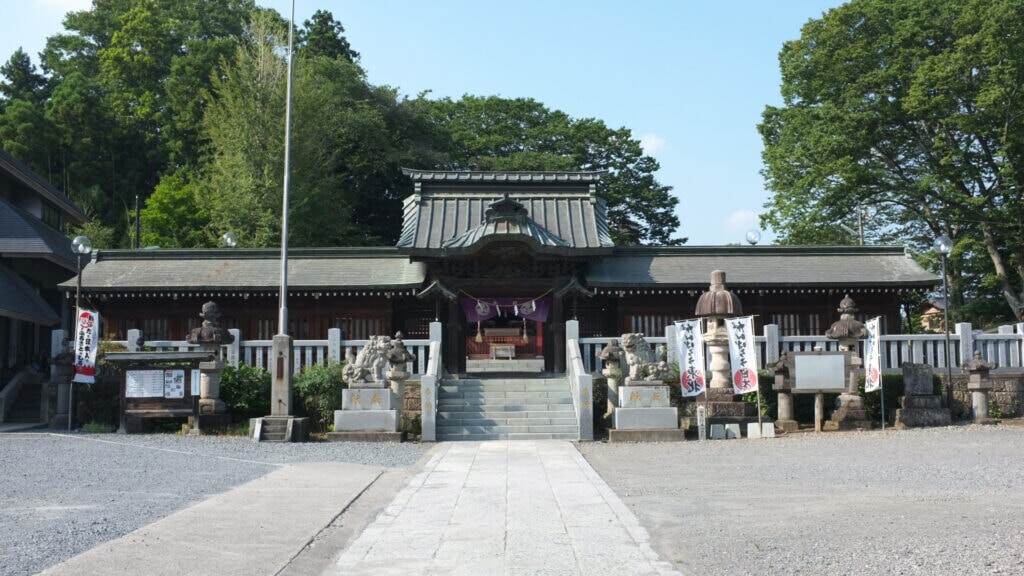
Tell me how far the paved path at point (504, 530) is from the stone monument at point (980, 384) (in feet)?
33.6

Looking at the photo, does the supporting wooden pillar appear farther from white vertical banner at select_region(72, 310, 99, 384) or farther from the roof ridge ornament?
white vertical banner at select_region(72, 310, 99, 384)

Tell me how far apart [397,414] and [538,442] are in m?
3.03

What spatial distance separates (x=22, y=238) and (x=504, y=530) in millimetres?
22679

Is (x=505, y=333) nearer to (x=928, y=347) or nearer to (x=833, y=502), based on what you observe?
(x=928, y=347)

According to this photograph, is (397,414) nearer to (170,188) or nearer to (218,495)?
(218,495)

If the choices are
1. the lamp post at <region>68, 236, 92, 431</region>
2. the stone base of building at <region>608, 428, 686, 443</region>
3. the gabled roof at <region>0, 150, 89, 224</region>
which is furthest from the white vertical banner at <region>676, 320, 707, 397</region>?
the gabled roof at <region>0, 150, 89, 224</region>

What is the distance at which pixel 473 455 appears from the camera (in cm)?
1497

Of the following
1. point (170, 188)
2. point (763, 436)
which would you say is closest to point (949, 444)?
point (763, 436)

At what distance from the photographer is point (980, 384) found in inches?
716

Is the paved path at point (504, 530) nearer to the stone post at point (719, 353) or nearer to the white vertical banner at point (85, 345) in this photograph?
the stone post at point (719, 353)

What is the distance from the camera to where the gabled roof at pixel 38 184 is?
86.8 feet

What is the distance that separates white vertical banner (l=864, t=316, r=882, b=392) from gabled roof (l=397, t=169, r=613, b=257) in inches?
293

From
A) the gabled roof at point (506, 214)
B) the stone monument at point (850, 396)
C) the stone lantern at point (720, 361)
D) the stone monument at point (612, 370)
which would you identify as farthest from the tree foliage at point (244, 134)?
the stone monument at point (850, 396)

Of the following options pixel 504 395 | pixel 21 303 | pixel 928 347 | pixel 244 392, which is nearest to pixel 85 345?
pixel 244 392
